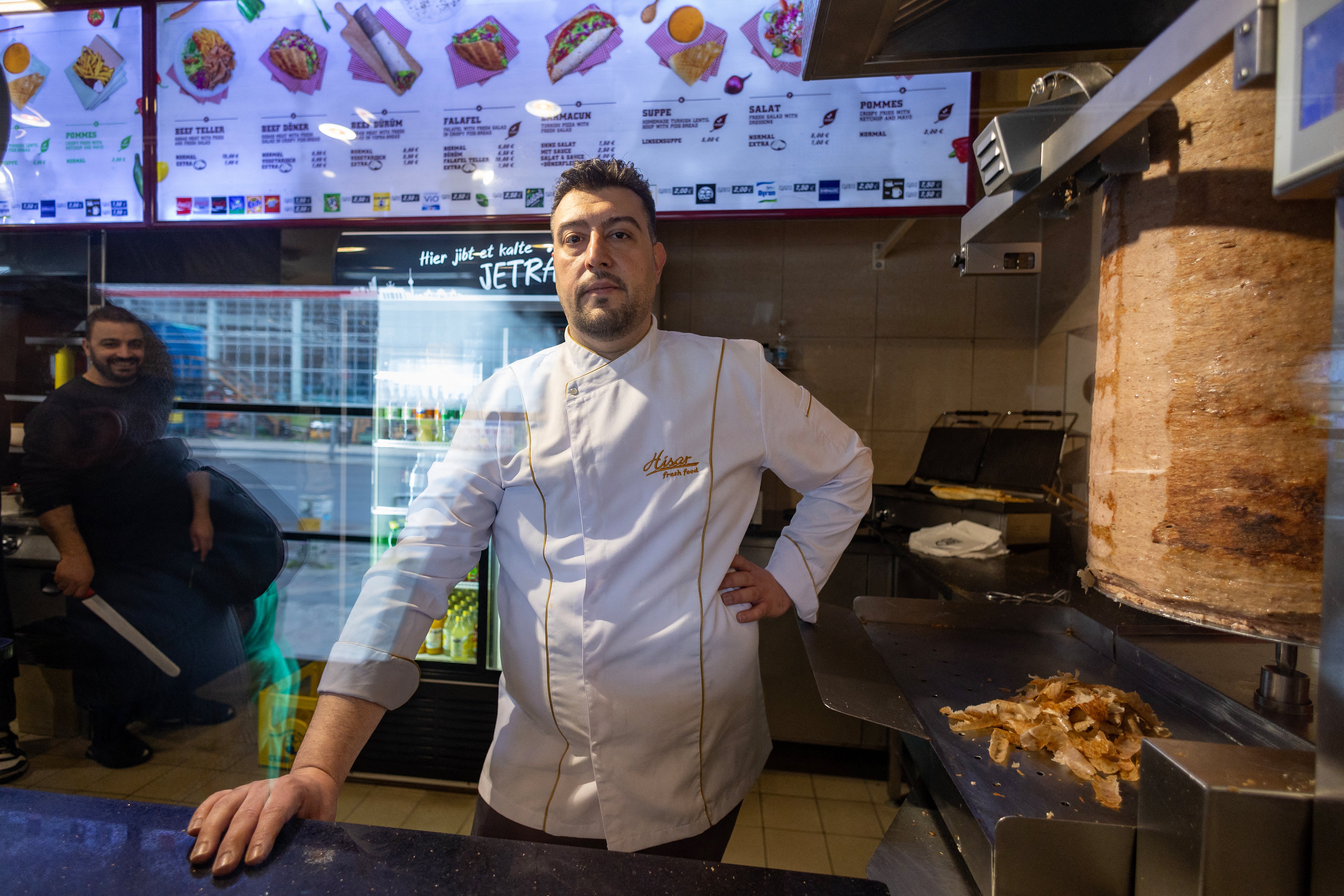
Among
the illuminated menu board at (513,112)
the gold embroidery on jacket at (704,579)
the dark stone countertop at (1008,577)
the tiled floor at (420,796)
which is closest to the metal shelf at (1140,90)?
the gold embroidery on jacket at (704,579)

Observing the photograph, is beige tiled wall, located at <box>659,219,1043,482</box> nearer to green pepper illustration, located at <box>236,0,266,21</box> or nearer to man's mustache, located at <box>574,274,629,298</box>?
green pepper illustration, located at <box>236,0,266,21</box>

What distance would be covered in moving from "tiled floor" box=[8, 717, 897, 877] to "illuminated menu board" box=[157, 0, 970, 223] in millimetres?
1360

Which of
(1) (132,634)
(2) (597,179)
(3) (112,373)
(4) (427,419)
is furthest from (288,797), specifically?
(4) (427,419)

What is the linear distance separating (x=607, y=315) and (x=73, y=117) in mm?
1409

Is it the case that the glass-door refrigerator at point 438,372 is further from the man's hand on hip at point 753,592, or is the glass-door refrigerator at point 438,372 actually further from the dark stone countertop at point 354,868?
the dark stone countertop at point 354,868

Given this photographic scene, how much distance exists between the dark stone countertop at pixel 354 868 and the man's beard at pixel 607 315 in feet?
2.82

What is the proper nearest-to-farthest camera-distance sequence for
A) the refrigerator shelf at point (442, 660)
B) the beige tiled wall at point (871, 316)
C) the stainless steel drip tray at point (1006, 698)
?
the stainless steel drip tray at point (1006, 698) → the refrigerator shelf at point (442, 660) → the beige tiled wall at point (871, 316)

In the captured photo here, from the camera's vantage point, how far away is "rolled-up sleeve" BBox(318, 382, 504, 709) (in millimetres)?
898

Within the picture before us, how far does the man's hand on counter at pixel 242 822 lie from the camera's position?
517 millimetres

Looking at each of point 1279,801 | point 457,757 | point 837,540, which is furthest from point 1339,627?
point 457,757

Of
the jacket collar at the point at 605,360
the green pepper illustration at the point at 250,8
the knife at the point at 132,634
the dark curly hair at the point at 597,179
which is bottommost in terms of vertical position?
the knife at the point at 132,634

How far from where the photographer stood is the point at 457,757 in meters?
2.31

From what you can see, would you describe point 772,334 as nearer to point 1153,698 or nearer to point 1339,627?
point 1153,698

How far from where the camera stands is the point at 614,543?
1.17 meters
